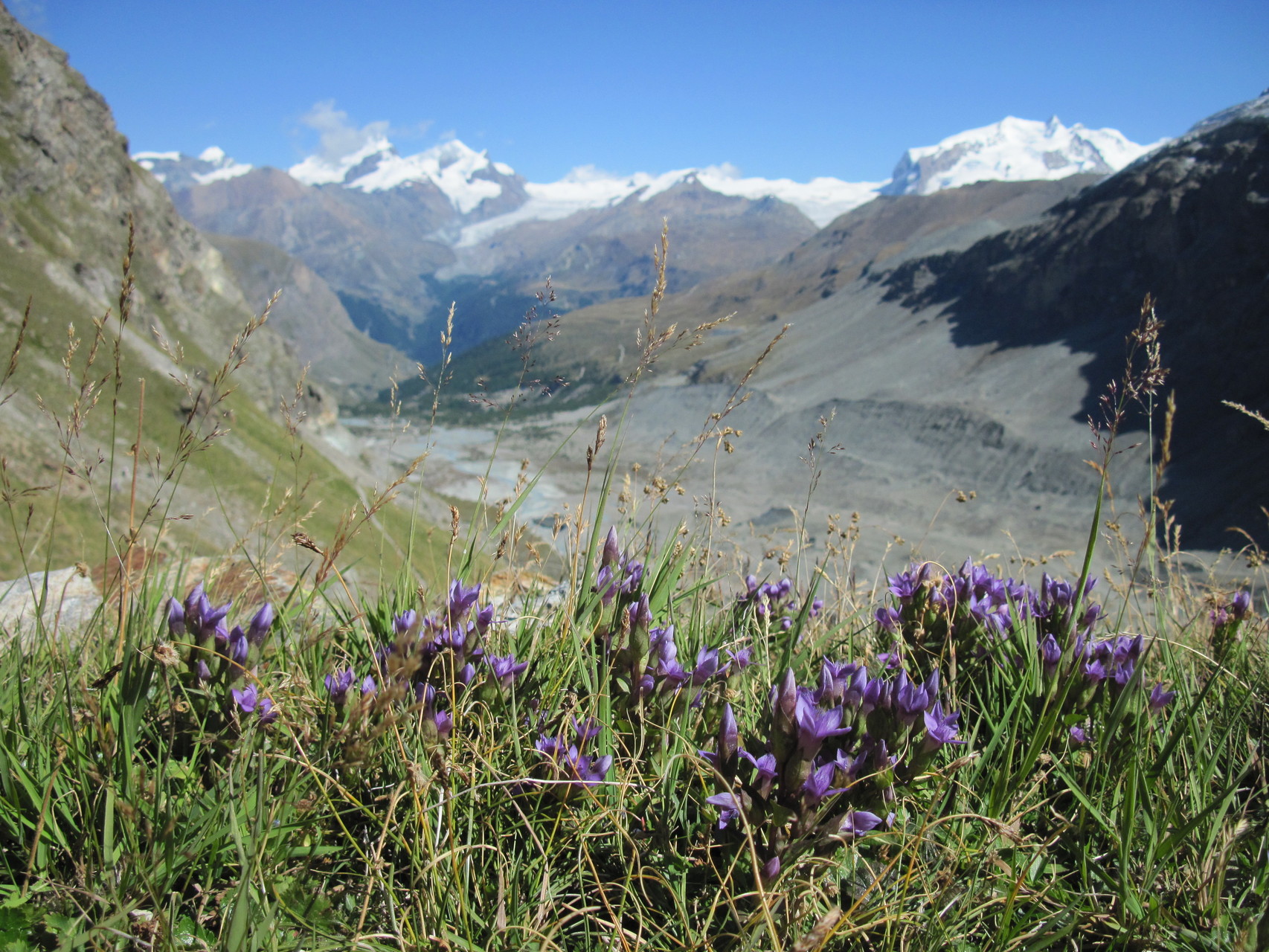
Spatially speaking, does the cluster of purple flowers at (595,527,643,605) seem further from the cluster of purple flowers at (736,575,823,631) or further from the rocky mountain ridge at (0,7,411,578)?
the rocky mountain ridge at (0,7,411,578)

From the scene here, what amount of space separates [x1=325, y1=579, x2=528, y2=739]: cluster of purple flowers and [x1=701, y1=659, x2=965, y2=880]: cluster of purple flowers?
2.67ft

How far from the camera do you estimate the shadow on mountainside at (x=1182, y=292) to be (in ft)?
162

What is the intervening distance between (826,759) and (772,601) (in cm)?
168

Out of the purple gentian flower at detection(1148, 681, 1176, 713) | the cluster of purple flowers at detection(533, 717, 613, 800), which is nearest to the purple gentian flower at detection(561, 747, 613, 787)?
the cluster of purple flowers at detection(533, 717, 613, 800)

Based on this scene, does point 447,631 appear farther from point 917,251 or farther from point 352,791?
point 917,251

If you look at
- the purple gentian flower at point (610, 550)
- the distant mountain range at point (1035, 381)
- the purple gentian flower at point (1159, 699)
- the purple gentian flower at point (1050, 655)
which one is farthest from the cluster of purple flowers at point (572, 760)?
the distant mountain range at point (1035, 381)

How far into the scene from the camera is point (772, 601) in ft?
12.2

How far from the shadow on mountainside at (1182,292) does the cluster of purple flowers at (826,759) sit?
5013 centimetres

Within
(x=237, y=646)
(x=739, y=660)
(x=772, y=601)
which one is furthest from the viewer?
(x=772, y=601)

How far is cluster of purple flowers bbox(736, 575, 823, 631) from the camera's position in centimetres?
354

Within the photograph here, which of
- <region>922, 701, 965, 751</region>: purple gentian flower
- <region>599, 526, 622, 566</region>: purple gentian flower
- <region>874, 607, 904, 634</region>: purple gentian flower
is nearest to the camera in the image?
<region>922, 701, 965, 751</region>: purple gentian flower

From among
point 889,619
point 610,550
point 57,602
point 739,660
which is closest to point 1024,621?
point 889,619

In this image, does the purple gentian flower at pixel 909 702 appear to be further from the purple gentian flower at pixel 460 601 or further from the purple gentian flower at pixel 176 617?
the purple gentian flower at pixel 176 617

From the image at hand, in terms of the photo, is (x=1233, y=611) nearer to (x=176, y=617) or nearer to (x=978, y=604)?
(x=978, y=604)
